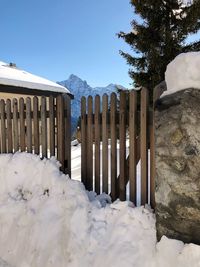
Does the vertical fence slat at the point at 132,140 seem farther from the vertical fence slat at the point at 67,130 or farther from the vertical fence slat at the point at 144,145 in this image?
the vertical fence slat at the point at 67,130

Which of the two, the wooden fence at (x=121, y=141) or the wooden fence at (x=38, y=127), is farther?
the wooden fence at (x=38, y=127)

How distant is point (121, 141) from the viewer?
13.5ft

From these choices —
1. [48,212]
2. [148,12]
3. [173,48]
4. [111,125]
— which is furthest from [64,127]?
[148,12]

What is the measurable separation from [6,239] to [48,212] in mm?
792

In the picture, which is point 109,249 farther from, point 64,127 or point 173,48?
point 173,48

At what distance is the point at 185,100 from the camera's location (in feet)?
10.1

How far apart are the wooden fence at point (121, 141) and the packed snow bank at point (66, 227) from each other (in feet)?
0.92

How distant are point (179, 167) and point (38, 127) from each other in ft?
9.31

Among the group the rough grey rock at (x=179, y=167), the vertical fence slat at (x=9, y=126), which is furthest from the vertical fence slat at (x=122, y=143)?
the vertical fence slat at (x=9, y=126)

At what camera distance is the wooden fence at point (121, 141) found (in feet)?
12.7

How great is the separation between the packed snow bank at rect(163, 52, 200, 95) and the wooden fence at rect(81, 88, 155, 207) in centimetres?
67

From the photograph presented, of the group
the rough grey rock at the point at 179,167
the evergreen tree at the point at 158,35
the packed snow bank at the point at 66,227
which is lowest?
the packed snow bank at the point at 66,227

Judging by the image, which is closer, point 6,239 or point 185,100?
point 185,100

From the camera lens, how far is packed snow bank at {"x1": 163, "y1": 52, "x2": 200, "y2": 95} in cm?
300
